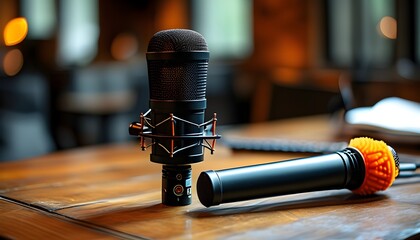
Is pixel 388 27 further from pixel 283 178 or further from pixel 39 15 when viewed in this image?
pixel 39 15

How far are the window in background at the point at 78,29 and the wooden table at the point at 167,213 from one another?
8.44 m

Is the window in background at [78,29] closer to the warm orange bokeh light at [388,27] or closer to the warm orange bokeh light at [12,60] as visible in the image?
the warm orange bokeh light at [12,60]

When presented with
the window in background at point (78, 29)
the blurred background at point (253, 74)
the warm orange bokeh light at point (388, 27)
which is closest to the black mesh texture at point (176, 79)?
the blurred background at point (253, 74)

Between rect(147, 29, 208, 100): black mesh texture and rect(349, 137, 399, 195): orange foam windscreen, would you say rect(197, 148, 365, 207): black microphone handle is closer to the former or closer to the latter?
rect(349, 137, 399, 195): orange foam windscreen

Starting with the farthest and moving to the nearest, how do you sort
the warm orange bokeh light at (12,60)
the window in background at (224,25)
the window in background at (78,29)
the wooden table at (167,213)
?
the window in background at (78,29) → the window in background at (224,25) → the warm orange bokeh light at (12,60) → the wooden table at (167,213)

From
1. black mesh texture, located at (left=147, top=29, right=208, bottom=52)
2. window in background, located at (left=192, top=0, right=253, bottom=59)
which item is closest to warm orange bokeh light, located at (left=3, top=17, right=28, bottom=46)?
window in background, located at (left=192, top=0, right=253, bottom=59)

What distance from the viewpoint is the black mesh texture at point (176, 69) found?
0.89m

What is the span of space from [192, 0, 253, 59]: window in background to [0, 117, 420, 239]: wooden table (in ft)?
18.9

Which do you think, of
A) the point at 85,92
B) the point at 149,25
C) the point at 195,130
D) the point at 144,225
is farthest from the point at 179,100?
the point at 149,25

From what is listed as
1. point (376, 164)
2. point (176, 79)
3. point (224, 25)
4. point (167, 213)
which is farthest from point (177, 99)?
point (224, 25)

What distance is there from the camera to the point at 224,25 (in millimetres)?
7340

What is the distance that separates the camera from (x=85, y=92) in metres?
5.23

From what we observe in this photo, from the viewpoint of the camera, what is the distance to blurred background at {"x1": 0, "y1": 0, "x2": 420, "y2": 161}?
3.81 meters

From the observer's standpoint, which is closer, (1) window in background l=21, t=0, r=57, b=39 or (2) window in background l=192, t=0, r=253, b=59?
(2) window in background l=192, t=0, r=253, b=59
